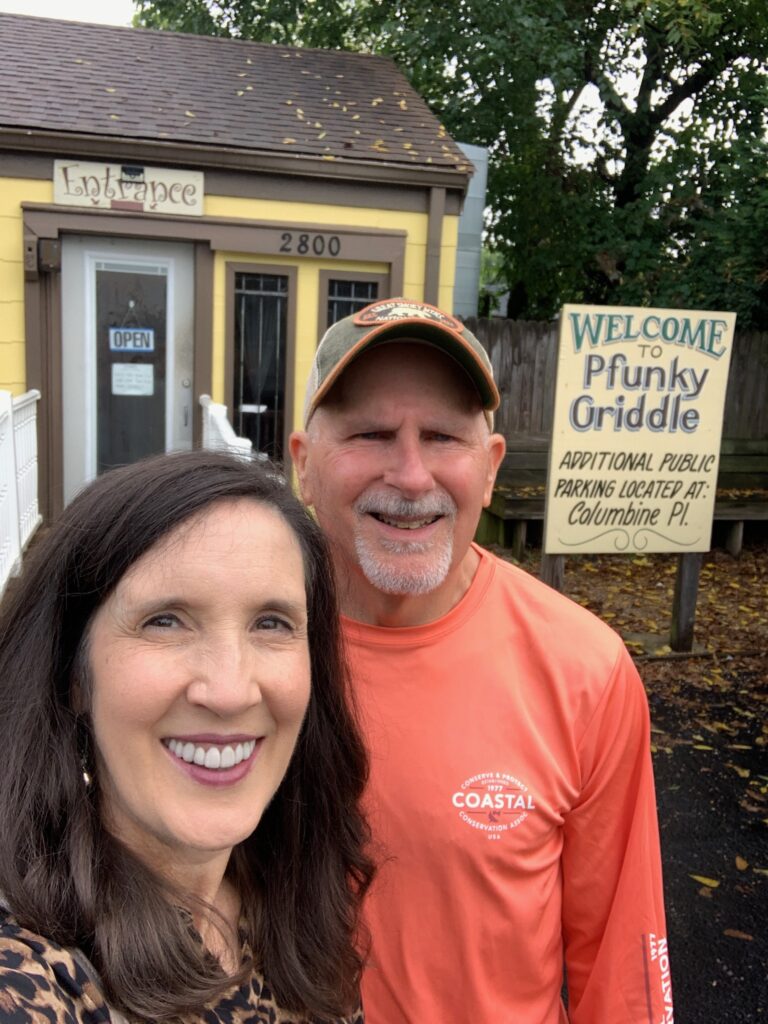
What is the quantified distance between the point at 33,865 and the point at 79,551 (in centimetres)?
40

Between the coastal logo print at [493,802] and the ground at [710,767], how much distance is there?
1938mm

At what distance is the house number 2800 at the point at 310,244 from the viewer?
817 cm

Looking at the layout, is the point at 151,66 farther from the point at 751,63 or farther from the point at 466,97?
the point at 751,63

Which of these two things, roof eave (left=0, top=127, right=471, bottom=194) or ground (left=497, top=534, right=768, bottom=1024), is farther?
roof eave (left=0, top=127, right=471, bottom=194)

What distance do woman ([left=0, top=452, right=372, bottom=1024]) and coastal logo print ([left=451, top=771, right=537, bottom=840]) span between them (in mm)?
415

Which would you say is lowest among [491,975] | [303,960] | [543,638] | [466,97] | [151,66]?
[491,975]

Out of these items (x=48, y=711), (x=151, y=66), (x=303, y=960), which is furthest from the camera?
(x=151, y=66)

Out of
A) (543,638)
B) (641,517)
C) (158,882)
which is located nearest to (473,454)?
(543,638)

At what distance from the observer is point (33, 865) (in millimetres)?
1114

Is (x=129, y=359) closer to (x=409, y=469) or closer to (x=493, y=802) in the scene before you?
Answer: (x=409, y=469)

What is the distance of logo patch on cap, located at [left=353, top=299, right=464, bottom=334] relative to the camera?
1772 millimetres

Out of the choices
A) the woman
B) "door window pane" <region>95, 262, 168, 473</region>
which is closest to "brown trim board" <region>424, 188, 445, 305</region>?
"door window pane" <region>95, 262, 168, 473</region>

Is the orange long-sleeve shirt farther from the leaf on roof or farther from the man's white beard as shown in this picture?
the leaf on roof

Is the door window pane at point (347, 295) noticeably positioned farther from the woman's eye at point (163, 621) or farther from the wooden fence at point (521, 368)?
the woman's eye at point (163, 621)
